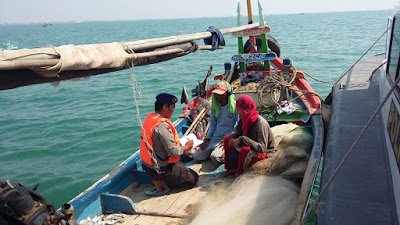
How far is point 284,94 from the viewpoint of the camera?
7102 millimetres

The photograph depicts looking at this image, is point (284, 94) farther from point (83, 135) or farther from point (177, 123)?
point (83, 135)

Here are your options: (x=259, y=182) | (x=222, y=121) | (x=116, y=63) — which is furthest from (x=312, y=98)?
(x=116, y=63)

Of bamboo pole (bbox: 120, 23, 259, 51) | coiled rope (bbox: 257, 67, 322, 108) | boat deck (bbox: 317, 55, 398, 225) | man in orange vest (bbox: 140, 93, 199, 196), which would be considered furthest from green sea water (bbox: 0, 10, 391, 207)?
coiled rope (bbox: 257, 67, 322, 108)

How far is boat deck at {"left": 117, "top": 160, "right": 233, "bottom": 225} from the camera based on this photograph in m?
4.04

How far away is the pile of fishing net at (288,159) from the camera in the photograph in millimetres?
4207

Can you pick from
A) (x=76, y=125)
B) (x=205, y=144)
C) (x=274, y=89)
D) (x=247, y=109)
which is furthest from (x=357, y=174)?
(x=76, y=125)

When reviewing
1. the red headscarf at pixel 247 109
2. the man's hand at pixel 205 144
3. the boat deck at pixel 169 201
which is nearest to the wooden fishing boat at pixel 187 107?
the boat deck at pixel 169 201

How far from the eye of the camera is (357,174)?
3.41 m

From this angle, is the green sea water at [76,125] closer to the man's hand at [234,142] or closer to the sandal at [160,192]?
the man's hand at [234,142]

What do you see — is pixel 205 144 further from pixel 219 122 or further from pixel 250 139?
pixel 250 139

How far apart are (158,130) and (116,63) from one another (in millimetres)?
1881

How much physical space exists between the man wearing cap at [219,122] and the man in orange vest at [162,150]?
2.64 ft

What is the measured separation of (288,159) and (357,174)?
1.01 meters

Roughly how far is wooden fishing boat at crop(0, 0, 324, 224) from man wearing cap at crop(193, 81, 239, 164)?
194 millimetres
